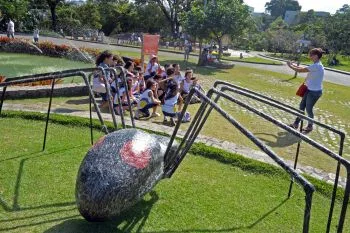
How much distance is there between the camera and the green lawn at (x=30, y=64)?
15.1 m

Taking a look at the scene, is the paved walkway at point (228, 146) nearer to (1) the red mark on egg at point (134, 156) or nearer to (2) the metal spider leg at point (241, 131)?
(2) the metal spider leg at point (241, 131)

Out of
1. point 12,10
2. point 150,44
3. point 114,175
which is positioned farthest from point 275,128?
point 12,10

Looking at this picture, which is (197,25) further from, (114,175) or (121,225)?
(114,175)

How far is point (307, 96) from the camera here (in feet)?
30.0

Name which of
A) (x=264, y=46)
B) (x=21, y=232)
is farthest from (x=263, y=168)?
(x=264, y=46)

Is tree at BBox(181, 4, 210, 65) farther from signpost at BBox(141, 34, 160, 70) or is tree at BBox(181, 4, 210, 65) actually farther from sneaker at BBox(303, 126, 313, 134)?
sneaker at BBox(303, 126, 313, 134)

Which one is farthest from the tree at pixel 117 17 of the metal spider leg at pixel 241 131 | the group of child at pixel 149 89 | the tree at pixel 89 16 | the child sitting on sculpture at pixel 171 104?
the metal spider leg at pixel 241 131

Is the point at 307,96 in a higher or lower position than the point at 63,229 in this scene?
higher

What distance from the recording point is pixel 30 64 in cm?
1722

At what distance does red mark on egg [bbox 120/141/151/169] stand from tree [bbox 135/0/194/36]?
4535 cm

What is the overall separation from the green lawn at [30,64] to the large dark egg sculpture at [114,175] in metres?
9.95

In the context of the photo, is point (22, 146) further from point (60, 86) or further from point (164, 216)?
point (60, 86)

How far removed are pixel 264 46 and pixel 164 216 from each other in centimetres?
5483

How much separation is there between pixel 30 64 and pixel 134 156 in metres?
15.2
